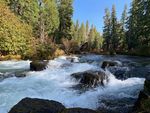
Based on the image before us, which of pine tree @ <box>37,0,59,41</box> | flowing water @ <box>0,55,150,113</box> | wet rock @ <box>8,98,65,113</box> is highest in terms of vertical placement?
pine tree @ <box>37,0,59,41</box>

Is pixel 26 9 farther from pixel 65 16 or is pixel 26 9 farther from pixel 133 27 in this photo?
pixel 133 27

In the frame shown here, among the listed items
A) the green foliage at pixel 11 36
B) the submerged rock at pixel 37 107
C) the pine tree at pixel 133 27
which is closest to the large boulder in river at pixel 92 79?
the submerged rock at pixel 37 107

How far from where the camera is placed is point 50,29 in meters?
49.5

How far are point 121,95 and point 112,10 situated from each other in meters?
53.6

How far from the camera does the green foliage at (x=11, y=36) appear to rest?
31.8 metres

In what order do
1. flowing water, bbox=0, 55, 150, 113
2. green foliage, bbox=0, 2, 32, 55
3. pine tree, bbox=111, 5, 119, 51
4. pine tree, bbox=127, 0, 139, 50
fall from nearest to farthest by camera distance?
1. flowing water, bbox=0, 55, 150, 113
2. green foliage, bbox=0, 2, 32, 55
3. pine tree, bbox=127, 0, 139, 50
4. pine tree, bbox=111, 5, 119, 51

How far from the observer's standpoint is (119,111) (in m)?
10.6

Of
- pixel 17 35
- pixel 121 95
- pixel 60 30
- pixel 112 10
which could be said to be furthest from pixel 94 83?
pixel 112 10

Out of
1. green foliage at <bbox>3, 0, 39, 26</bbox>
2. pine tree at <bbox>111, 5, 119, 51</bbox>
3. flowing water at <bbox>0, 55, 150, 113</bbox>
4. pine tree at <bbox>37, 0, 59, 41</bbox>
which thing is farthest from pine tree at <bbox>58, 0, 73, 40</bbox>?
flowing water at <bbox>0, 55, 150, 113</bbox>

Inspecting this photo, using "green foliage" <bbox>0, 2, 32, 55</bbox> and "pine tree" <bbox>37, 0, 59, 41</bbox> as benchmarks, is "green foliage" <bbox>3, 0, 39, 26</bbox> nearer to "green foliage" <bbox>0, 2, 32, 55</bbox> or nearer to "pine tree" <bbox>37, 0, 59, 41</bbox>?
"pine tree" <bbox>37, 0, 59, 41</bbox>

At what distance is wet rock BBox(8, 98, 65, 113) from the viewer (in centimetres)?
793

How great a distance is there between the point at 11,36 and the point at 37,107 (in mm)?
25475

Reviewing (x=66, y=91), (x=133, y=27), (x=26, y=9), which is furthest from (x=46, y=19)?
(x=66, y=91)

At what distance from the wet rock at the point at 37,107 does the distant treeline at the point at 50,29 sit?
23.8 m
